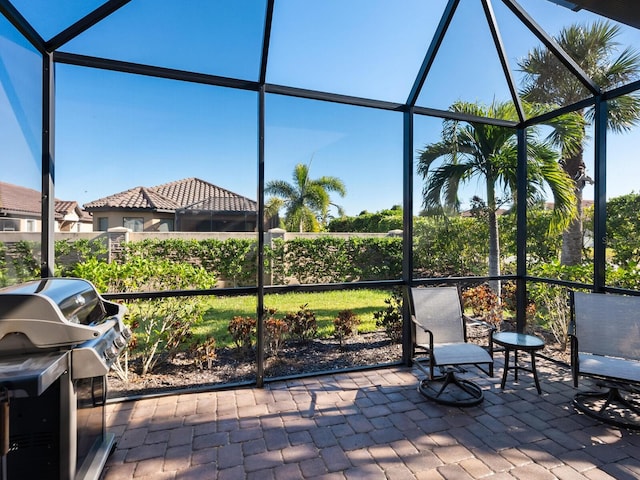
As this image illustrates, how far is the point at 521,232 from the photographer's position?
4.67m

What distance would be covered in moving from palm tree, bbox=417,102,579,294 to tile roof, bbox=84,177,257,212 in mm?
2500

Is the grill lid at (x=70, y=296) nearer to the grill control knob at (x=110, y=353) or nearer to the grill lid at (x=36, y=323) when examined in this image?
the grill lid at (x=36, y=323)

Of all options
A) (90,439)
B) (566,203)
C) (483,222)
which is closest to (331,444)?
(90,439)

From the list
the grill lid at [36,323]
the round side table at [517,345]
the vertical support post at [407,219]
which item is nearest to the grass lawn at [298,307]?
the vertical support post at [407,219]

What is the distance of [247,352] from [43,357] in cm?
269

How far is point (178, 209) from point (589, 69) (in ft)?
16.4

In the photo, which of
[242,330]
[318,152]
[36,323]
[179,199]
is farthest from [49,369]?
[318,152]

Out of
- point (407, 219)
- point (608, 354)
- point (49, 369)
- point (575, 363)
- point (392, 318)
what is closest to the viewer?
point (49, 369)

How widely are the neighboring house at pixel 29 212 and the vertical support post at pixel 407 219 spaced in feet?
11.7

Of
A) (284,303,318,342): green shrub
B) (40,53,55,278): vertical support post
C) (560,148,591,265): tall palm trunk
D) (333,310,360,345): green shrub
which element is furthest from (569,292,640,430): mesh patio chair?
(40,53,55,278): vertical support post

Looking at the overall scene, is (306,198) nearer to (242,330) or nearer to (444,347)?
(242,330)

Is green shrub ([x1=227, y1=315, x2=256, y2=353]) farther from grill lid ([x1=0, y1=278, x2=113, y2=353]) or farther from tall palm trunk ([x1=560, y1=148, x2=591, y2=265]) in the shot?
tall palm trunk ([x1=560, y1=148, x2=591, y2=265])

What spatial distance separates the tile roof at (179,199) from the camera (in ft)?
11.4

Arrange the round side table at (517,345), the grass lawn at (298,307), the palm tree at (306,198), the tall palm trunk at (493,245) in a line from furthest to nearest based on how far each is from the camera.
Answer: the tall palm trunk at (493,245) < the palm tree at (306,198) < the grass lawn at (298,307) < the round side table at (517,345)
